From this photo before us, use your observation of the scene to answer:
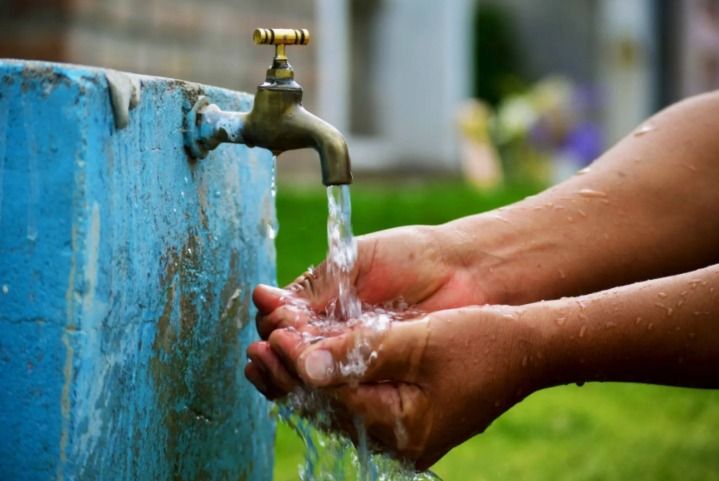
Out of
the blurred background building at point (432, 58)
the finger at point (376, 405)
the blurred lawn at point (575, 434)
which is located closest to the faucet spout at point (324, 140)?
the finger at point (376, 405)

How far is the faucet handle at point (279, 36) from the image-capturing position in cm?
154

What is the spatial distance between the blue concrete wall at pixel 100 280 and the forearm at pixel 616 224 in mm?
481

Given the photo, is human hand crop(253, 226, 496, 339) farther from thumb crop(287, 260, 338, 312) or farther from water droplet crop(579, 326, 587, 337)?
water droplet crop(579, 326, 587, 337)

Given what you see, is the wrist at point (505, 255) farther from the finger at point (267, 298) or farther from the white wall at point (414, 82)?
the white wall at point (414, 82)

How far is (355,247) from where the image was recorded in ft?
5.60

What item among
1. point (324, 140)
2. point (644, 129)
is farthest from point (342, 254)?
point (644, 129)

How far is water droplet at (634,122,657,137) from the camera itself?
214cm

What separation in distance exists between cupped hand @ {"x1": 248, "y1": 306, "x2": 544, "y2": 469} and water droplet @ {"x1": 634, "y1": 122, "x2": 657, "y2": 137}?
729mm

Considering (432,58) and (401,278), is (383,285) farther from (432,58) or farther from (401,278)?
(432,58)

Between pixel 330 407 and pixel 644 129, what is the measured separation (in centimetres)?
92

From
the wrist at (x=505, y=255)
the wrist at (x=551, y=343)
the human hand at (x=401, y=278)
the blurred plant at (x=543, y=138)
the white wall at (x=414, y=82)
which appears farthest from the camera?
the blurred plant at (x=543, y=138)

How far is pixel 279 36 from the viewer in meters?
1.56

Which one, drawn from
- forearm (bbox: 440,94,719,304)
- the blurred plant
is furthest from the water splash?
the blurred plant

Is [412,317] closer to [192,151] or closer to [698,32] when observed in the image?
[192,151]
